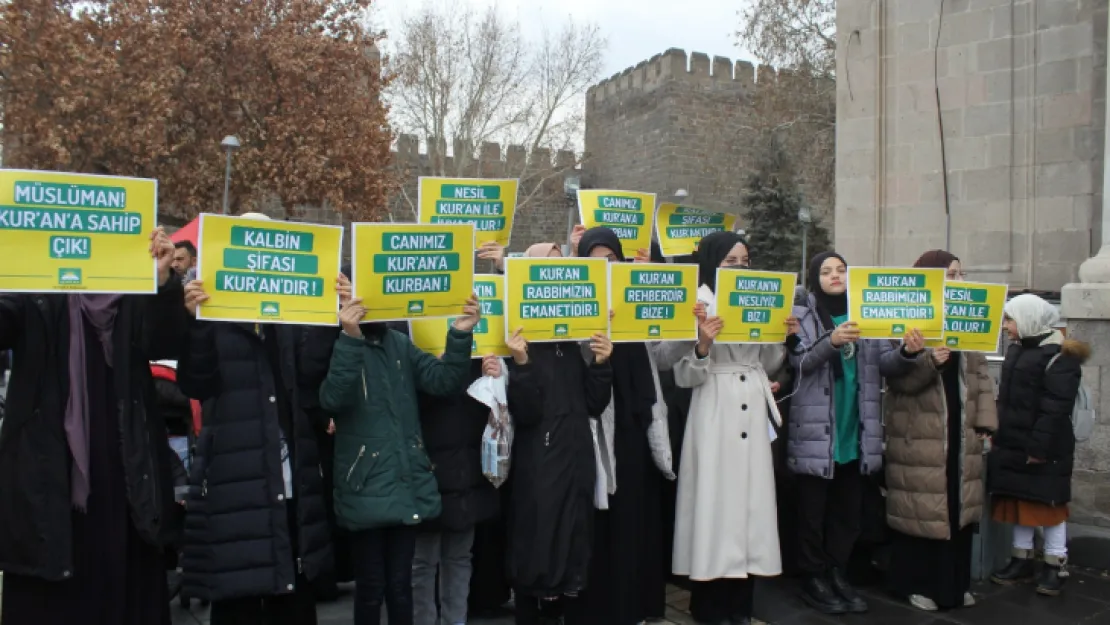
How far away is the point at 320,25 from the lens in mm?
20609

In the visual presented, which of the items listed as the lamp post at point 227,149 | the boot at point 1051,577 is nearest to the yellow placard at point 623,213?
the boot at point 1051,577

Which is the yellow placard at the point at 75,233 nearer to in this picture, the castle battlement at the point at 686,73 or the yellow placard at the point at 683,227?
the yellow placard at the point at 683,227

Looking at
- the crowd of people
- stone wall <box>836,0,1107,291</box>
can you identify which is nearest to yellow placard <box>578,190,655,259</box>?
the crowd of people

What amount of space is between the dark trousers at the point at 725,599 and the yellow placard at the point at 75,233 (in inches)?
130

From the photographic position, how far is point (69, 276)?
10.4 ft

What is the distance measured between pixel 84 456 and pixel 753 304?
10.6 ft

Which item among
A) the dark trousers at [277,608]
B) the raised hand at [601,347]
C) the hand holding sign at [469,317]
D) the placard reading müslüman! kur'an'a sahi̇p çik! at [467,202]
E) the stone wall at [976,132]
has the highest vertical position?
the stone wall at [976,132]

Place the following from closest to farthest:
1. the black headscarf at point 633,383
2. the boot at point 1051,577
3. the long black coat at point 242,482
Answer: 1. the long black coat at point 242,482
2. the black headscarf at point 633,383
3. the boot at point 1051,577

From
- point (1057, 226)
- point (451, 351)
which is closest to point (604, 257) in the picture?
point (451, 351)

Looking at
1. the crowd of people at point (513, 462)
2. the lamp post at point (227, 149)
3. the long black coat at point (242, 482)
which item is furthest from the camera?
the lamp post at point (227, 149)

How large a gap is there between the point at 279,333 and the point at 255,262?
1.50ft

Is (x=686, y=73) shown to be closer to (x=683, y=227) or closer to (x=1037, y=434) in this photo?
(x=683, y=227)

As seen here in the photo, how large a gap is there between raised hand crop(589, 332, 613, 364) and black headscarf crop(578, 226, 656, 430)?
0.22m

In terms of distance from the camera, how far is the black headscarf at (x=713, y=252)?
5031mm
